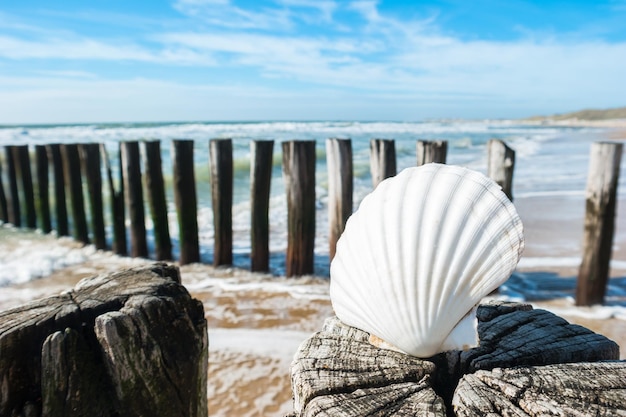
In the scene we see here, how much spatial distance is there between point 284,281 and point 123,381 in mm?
3792

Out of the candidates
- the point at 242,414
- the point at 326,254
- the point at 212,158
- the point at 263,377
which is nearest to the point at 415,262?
the point at 242,414

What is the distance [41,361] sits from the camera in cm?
127

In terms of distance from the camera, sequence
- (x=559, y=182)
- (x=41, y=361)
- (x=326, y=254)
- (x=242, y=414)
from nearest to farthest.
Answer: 1. (x=41, y=361)
2. (x=242, y=414)
3. (x=326, y=254)
4. (x=559, y=182)

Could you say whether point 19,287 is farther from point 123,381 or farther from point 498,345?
point 498,345

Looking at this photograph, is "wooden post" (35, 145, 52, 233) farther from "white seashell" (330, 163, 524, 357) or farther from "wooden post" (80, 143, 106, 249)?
"white seashell" (330, 163, 524, 357)

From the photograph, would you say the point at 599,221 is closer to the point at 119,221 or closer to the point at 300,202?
the point at 300,202

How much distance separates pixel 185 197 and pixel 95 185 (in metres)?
1.90

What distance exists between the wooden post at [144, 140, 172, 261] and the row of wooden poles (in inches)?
0.5

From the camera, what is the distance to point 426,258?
1.42 m

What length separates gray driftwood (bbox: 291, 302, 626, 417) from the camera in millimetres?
1130

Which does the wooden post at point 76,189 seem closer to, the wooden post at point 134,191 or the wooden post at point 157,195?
the wooden post at point 134,191

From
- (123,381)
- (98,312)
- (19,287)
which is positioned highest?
(98,312)

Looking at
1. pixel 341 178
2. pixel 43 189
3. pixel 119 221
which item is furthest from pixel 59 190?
pixel 341 178

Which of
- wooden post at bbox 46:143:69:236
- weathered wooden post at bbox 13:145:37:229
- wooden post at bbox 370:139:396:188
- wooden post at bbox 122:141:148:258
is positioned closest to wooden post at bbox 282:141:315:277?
wooden post at bbox 370:139:396:188
